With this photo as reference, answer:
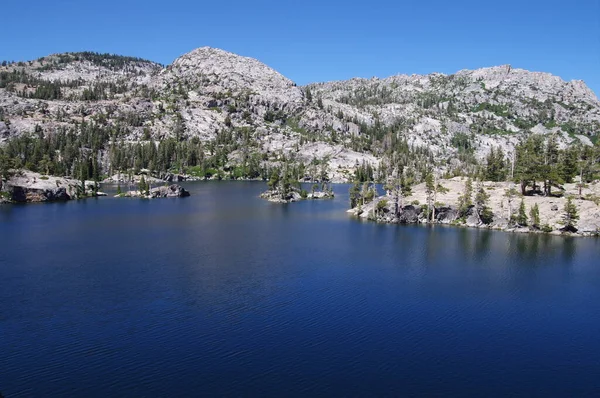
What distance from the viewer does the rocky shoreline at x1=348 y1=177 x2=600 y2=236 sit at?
128m

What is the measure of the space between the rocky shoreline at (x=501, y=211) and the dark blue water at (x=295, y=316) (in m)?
12.6

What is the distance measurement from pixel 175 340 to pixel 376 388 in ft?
78.1

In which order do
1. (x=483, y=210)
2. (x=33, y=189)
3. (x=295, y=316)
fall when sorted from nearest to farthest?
1. (x=295, y=316)
2. (x=483, y=210)
3. (x=33, y=189)

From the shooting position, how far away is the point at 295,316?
2499 inches

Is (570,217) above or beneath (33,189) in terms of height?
beneath

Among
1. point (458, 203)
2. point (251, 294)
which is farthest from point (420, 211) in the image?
point (251, 294)

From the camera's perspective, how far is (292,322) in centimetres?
6134

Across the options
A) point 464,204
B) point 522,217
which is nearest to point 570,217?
point 522,217

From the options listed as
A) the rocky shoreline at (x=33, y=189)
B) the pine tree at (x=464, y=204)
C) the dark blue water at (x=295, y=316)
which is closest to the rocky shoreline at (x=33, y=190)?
the rocky shoreline at (x=33, y=189)

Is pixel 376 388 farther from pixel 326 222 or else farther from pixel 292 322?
pixel 326 222

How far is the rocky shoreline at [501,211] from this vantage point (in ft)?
419

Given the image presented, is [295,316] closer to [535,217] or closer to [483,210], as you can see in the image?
[535,217]

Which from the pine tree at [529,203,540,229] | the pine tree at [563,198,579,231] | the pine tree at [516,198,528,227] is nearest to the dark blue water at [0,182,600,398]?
the pine tree at [563,198,579,231]

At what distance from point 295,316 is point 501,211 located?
96204 mm
